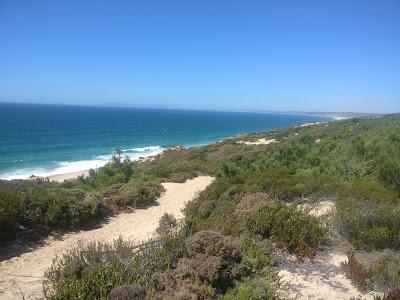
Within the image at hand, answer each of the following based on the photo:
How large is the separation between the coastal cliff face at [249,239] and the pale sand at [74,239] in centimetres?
42

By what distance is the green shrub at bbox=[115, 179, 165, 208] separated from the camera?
13.0 m

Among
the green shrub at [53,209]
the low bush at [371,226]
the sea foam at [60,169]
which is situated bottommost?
the sea foam at [60,169]

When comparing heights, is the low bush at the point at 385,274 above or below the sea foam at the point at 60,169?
above

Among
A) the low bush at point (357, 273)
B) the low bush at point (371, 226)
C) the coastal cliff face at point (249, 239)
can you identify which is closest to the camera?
the coastal cliff face at point (249, 239)

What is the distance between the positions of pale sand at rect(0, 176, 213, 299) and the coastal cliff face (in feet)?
1.38

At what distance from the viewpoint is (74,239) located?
988 cm

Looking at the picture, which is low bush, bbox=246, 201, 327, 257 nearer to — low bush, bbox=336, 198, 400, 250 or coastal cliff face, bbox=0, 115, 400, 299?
coastal cliff face, bbox=0, 115, 400, 299

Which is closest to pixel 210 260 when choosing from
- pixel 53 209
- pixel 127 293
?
pixel 127 293

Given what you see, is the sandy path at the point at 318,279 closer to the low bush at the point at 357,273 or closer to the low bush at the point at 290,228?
the low bush at the point at 357,273

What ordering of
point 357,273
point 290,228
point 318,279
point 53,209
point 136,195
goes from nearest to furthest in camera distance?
point 357,273 → point 318,279 → point 290,228 → point 53,209 → point 136,195

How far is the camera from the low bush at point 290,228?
7195 mm

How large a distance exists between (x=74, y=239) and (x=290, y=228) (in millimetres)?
5779

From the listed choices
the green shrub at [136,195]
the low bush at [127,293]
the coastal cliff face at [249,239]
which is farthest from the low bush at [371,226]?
the green shrub at [136,195]

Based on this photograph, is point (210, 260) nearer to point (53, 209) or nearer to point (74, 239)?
point (74, 239)
